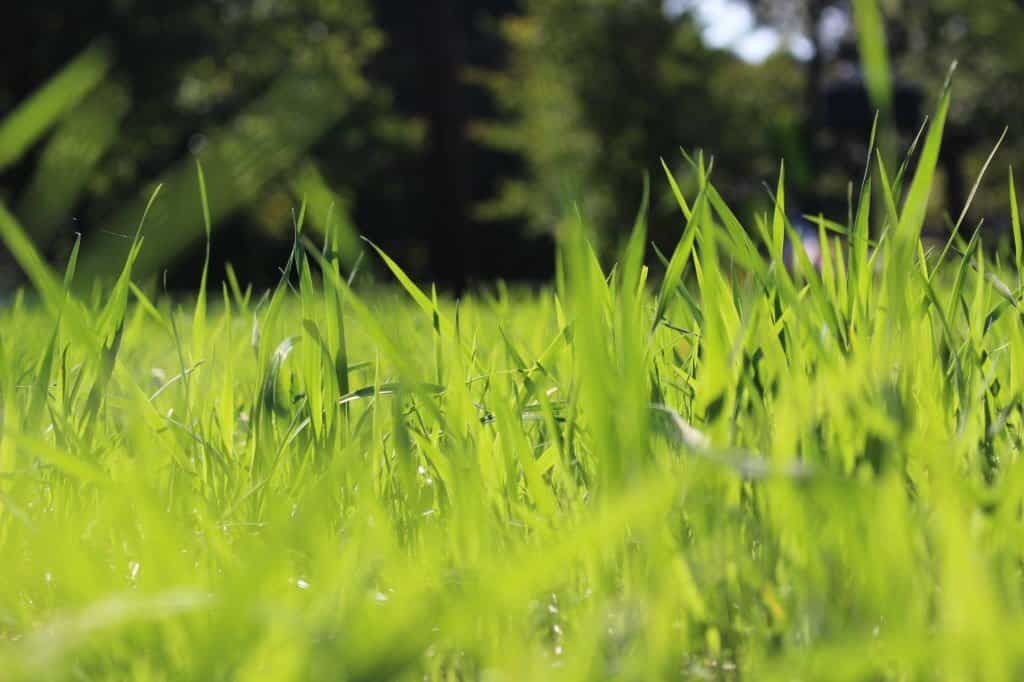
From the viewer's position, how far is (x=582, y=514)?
2.79 feet

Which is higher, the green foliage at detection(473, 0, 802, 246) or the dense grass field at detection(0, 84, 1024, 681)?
the dense grass field at detection(0, 84, 1024, 681)

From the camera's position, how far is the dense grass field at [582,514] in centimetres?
55

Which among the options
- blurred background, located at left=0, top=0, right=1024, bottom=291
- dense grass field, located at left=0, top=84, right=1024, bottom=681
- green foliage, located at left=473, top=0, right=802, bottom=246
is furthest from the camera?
green foliage, located at left=473, top=0, right=802, bottom=246

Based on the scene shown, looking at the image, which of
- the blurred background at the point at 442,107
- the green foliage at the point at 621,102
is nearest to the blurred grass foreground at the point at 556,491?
the blurred background at the point at 442,107

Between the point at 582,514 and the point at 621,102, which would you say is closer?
the point at 582,514

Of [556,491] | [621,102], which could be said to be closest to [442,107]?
[621,102]

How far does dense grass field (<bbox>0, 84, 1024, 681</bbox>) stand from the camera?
55cm

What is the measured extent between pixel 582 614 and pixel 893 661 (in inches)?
7.7

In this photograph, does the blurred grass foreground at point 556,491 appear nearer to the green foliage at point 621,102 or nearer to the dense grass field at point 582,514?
the dense grass field at point 582,514

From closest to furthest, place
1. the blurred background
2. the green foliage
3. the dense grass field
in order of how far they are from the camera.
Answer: the dense grass field, the blurred background, the green foliage

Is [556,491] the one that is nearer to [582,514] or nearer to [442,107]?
[582,514]

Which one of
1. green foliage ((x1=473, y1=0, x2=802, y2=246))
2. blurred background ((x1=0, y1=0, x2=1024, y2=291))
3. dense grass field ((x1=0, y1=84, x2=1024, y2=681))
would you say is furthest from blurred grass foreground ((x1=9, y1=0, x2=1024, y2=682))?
green foliage ((x1=473, y1=0, x2=802, y2=246))

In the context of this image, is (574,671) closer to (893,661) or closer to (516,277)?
(893,661)

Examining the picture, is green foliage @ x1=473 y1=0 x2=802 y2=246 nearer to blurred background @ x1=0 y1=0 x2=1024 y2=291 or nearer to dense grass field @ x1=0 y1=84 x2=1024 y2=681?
blurred background @ x1=0 y1=0 x2=1024 y2=291
